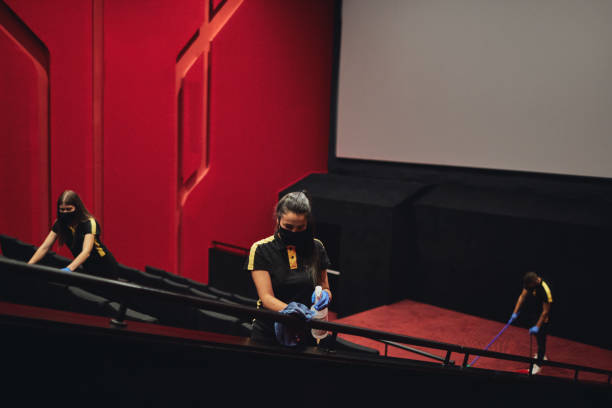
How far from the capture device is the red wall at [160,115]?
7172mm

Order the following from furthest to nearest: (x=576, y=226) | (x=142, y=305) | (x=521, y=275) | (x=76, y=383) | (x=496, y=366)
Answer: (x=521, y=275) → (x=576, y=226) → (x=496, y=366) → (x=142, y=305) → (x=76, y=383)

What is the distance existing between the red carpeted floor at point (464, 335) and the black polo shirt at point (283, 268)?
180 inches

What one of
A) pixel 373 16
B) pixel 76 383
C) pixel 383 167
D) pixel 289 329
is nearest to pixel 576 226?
pixel 383 167

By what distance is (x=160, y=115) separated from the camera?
26.6ft

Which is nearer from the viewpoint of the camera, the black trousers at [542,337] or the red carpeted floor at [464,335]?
the black trousers at [542,337]

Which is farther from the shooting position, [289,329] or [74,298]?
[74,298]

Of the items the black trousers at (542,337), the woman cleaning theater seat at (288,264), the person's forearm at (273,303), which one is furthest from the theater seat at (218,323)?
the black trousers at (542,337)

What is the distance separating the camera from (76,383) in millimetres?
1643

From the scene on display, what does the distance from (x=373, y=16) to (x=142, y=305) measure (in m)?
7.17

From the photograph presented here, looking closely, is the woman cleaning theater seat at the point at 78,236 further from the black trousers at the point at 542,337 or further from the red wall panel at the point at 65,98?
the black trousers at the point at 542,337

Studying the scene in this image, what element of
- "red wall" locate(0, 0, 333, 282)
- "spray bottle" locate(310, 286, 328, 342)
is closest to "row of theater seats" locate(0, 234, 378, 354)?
"spray bottle" locate(310, 286, 328, 342)

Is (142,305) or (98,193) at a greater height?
(98,193)

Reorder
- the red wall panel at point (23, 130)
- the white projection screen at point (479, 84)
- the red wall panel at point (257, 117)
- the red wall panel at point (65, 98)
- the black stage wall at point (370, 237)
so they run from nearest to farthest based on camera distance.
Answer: the red wall panel at point (23, 130)
the red wall panel at point (65, 98)
the white projection screen at point (479, 84)
the red wall panel at point (257, 117)
the black stage wall at point (370, 237)

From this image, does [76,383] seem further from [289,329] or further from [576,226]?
[576,226]
